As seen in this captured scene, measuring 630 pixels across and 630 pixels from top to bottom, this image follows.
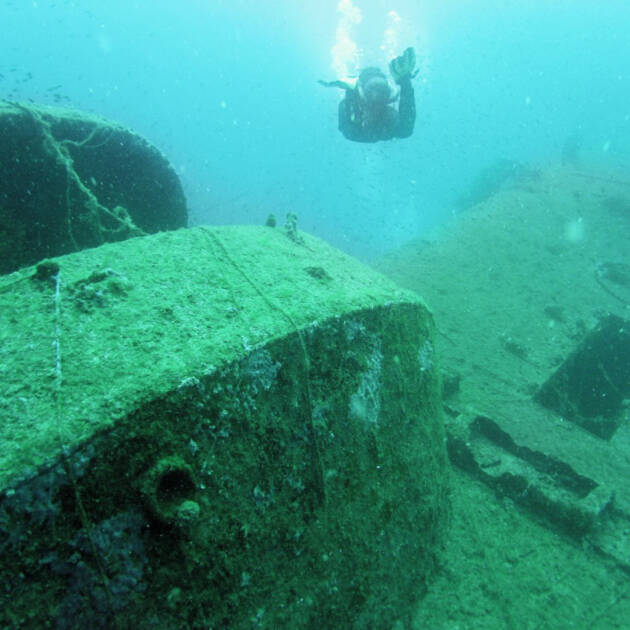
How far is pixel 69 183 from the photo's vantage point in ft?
Result: 11.9

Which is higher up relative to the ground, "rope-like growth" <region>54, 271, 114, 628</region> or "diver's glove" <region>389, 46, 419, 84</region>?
"diver's glove" <region>389, 46, 419, 84</region>

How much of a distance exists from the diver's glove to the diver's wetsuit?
0.31 feet

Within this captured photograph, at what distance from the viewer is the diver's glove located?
759 centimetres

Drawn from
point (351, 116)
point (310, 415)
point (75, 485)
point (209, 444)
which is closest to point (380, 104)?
point (351, 116)

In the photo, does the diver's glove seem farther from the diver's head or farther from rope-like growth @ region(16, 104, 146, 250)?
rope-like growth @ region(16, 104, 146, 250)

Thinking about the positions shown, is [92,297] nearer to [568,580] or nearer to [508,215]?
[568,580]

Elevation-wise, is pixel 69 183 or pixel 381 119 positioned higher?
pixel 381 119

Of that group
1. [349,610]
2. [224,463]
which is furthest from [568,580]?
[224,463]

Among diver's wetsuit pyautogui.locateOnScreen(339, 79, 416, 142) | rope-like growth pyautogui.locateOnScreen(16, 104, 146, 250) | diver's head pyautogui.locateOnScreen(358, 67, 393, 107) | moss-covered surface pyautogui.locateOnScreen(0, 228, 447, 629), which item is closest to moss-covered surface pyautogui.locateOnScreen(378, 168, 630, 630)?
moss-covered surface pyautogui.locateOnScreen(0, 228, 447, 629)

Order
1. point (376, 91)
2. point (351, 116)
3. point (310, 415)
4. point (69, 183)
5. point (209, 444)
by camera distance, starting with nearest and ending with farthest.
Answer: point (209, 444), point (310, 415), point (69, 183), point (376, 91), point (351, 116)

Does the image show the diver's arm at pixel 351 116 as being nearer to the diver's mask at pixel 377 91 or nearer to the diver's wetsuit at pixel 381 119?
the diver's wetsuit at pixel 381 119

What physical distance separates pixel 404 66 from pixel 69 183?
6.45 m

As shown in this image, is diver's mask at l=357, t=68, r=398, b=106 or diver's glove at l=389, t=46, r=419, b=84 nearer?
diver's glove at l=389, t=46, r=419, b=84

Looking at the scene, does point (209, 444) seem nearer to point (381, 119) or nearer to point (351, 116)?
point (381, 119)
